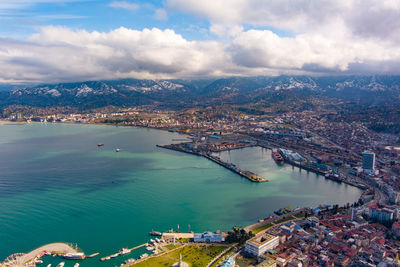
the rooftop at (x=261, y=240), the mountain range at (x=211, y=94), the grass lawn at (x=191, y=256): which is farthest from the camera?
the mountain range at (x=211, y=94)

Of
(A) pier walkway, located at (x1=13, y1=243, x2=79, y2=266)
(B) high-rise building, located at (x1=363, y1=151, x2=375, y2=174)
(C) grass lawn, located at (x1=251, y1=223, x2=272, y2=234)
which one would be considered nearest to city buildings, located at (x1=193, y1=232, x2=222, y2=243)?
(C) grass lawn, located at (x1=251, y1=223, x2=272, y2=234)

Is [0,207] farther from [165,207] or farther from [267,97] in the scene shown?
[267,97]

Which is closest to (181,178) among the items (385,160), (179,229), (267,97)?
(179,229)

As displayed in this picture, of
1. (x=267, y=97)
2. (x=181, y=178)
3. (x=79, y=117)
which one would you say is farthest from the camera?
(x=267, y=97)

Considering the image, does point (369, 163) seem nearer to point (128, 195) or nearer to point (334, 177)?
point (334, 177)

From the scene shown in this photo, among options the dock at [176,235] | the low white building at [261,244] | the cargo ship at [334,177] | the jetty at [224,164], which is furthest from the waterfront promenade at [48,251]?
the cargo ship at [334,177]

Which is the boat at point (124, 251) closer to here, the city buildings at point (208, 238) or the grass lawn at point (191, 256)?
the grass lawn at point (191, 256)
